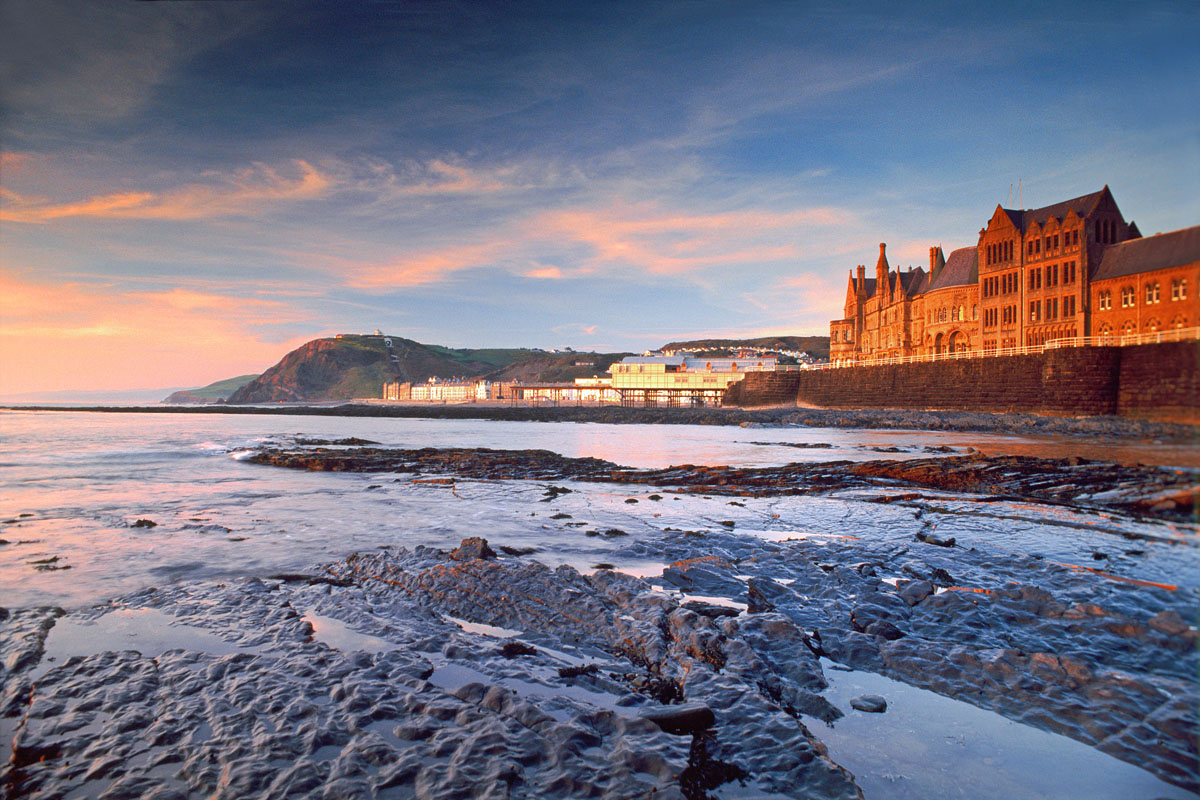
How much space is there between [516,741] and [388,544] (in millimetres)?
5143

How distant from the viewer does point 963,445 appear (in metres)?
20.9

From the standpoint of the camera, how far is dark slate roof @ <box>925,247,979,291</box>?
190ft

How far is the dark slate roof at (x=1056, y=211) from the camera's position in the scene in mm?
45562

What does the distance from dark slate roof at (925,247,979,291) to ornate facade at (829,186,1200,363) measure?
5.0 inches

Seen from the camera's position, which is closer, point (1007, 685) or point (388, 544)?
point (1007, 685)

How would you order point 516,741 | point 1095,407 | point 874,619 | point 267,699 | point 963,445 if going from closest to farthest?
point 516,741 < point 267,699 < point 874,619 < point 963,445 < point 1095,407

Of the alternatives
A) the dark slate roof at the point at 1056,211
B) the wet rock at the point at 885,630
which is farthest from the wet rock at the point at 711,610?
the dark slate roof at the point at 1056,211

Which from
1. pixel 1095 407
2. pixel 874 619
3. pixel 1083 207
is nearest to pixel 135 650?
pixel 874 619

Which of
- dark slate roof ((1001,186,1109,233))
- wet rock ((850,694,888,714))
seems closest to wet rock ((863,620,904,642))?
wet rock ((850,694,888,714))

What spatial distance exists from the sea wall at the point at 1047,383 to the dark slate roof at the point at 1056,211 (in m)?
18.4

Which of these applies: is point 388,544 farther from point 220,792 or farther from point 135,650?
point 220,792

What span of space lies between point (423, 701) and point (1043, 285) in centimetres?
6015

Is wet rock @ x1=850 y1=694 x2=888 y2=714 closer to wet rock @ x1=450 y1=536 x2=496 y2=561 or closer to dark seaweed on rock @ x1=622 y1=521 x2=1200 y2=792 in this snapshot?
dark seaweed on rock @ x1=622 y1=521 x2=1200 y2=792

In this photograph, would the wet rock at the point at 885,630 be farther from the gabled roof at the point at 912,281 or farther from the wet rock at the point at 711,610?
the gabled roof at the point at 912,281
